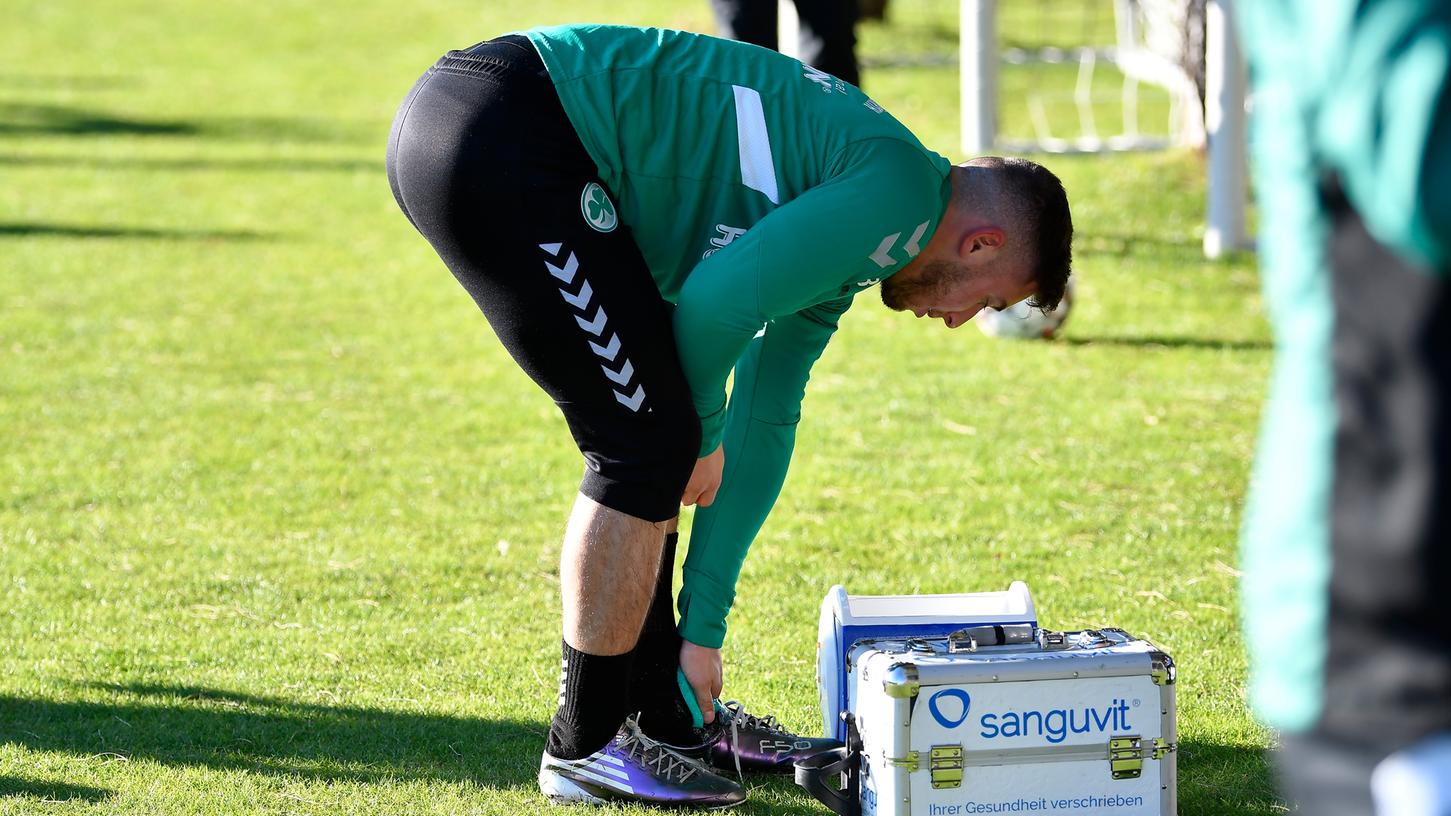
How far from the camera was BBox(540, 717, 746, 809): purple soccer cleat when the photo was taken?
3.01 metres

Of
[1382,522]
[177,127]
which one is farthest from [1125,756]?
[177,127]

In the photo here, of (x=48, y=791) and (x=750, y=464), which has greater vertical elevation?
(x=750, y=464)

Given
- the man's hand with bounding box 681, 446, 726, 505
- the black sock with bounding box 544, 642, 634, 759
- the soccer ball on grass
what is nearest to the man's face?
the man's hand with bounding box 681, 446, 726, 505

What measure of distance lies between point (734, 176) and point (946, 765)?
3.55 ft

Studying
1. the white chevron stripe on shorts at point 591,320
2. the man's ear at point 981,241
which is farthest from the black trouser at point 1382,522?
the white chevron stripe on shorts at point 591,320

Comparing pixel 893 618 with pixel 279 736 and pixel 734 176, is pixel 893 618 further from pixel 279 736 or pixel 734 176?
pixel 279 736

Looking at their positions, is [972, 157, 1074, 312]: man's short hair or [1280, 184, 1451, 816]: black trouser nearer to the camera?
[1280, 184, 1451, 816]: black trouser

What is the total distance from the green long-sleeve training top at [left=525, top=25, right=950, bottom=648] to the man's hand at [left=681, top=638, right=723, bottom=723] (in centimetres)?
44

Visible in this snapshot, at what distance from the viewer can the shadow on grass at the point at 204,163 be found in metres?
11.3

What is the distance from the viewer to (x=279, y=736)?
332 cm

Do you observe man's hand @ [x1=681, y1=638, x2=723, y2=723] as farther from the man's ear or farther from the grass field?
the man's ear

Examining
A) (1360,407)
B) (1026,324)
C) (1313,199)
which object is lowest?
(1026,324)

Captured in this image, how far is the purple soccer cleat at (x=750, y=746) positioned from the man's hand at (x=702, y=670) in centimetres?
6

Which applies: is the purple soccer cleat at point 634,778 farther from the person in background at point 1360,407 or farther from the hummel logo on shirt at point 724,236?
the person in background at point 1360,407
